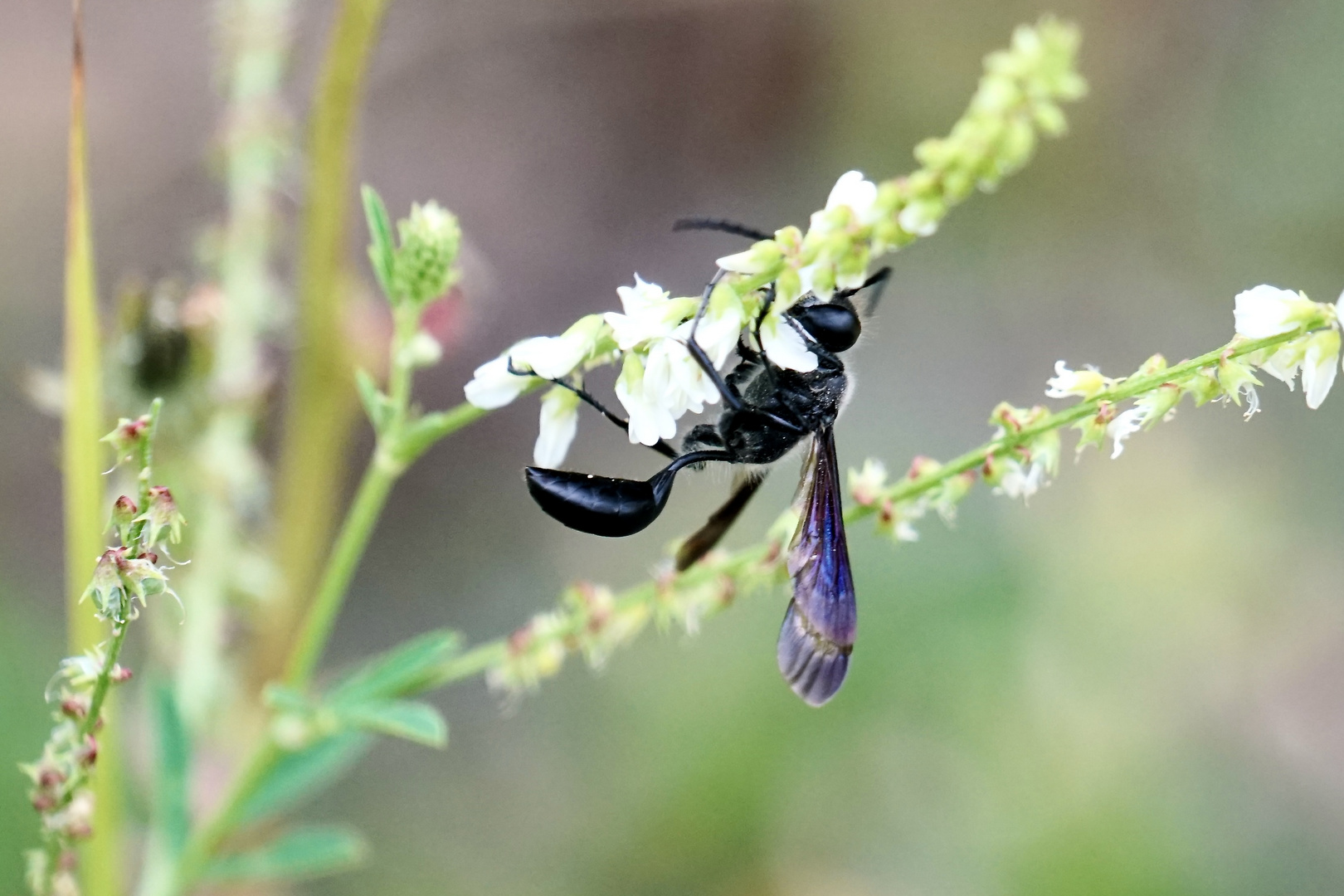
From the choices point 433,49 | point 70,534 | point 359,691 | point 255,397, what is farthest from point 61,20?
point 359,691

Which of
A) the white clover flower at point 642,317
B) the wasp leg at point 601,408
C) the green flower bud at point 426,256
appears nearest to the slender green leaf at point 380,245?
the green flower bud at point 426,256

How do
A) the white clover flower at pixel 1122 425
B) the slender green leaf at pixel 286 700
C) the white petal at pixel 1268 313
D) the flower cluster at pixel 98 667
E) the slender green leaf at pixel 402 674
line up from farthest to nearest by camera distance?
1. the slender green leaf at pixel 402 674
2. the slender green leaf at pixel 286 700
3. the white clover flower at pixel 1122 425
4. the white petal at pixel 1268 313
5. the flower cluster at pixel 98 667

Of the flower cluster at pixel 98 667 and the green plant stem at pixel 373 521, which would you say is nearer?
the flower cluster at pixel 98 667

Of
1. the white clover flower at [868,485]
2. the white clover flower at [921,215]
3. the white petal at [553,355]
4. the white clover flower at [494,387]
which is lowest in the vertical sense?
the white clover flower at [921,215]

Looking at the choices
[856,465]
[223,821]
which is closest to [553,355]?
[223,821]

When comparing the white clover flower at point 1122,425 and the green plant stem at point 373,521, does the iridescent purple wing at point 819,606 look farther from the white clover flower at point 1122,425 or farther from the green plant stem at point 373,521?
the white clover flower at point 1122,425

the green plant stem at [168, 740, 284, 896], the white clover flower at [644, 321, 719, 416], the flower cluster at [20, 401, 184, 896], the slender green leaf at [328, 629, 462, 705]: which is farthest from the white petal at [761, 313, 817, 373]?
the green plant stem at [168, 740, 284, 896]

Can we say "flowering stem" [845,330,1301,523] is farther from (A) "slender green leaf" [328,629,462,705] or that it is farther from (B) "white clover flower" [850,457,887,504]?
(A) "slender green leaf" [328,629,462,705]
